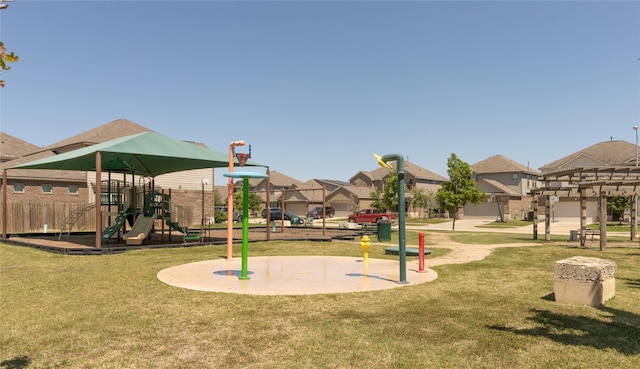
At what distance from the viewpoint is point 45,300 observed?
313 inches

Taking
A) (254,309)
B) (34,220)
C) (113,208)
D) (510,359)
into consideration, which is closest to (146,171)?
(113,208)

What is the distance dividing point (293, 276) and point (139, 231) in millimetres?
10319

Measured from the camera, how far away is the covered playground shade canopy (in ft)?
52.5

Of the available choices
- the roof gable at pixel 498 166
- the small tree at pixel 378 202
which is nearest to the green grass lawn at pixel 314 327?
the small tree at pixel 378 202

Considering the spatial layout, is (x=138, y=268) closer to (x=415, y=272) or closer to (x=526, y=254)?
(x=415, y=272)

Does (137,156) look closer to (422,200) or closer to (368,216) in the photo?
(368,216)

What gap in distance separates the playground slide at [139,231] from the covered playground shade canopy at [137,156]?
6.65 feet

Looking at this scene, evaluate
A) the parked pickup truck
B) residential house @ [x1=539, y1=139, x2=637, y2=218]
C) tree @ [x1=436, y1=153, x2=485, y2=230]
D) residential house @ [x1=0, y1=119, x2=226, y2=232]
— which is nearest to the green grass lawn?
residential house @ [x1=0, y1=119, x2=226, y2=232]

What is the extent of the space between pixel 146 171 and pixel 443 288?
63.6 feet

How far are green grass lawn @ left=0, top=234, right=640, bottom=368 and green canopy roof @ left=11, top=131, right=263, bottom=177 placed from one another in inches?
279

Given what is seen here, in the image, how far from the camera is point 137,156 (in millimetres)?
19516

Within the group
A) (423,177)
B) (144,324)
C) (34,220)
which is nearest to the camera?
(144,324)

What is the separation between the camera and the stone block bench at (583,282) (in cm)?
746

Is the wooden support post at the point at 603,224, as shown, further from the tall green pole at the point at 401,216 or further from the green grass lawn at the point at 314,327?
the tall green pole at the point at 401,216
